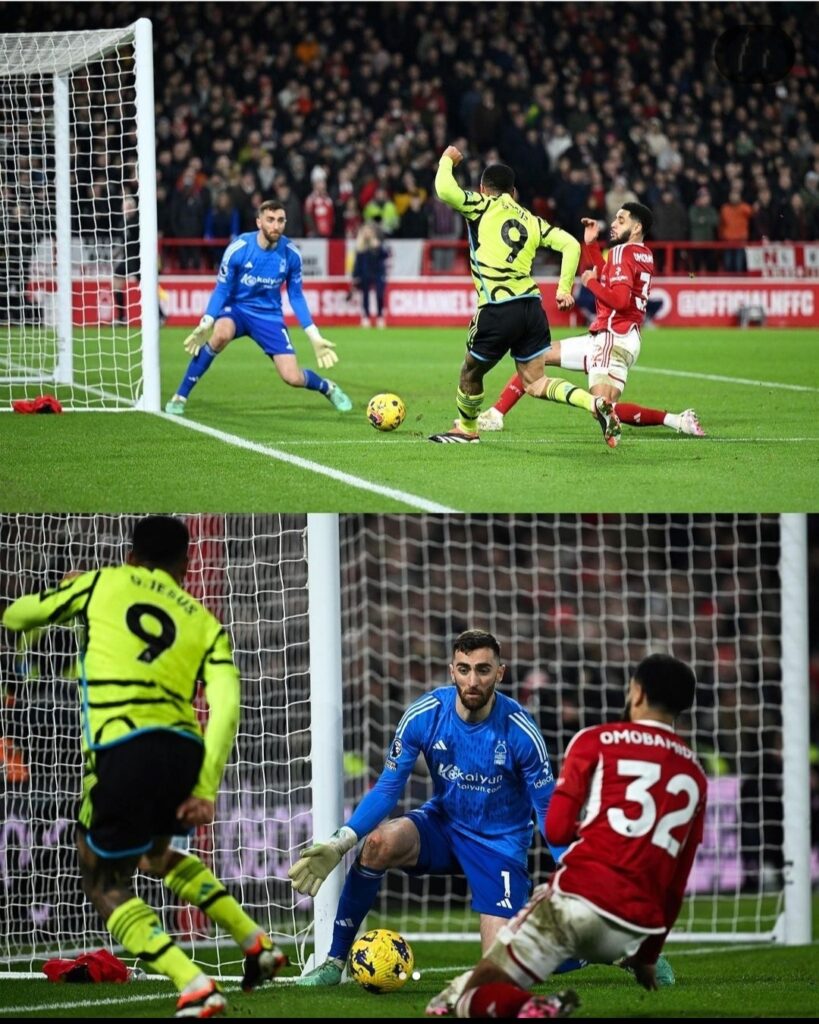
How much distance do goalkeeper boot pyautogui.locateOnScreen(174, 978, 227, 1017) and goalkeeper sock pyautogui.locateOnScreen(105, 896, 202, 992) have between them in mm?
45

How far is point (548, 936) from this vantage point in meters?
4.59

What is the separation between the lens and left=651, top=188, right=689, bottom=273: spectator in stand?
22.7m

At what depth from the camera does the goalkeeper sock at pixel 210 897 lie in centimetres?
486

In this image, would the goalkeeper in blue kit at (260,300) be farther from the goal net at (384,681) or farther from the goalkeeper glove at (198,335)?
the goal net at (384,681)

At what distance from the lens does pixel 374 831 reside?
603cm

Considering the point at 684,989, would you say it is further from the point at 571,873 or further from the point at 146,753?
the point at 146,753

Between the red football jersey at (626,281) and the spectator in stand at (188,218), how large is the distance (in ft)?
45.6

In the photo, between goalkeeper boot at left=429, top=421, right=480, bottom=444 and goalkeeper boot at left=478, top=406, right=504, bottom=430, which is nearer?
goalkeeper boot at left=429, top=421, right=480, bottom=444

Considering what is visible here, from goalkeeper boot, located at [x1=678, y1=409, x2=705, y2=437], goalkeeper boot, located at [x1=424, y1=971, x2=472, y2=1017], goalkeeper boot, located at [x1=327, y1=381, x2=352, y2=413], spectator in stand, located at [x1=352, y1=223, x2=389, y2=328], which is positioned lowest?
goalkeeper boot, located at [x1=424, y1=971, x2=472, y2=1017]

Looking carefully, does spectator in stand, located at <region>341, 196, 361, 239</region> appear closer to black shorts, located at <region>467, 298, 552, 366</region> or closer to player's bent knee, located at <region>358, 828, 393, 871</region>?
black shorts, located at <region>467, 298, 552, 366</region>

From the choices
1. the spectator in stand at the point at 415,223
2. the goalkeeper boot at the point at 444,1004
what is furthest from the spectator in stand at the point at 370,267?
the goalkeeper boot at the point at 444,1004

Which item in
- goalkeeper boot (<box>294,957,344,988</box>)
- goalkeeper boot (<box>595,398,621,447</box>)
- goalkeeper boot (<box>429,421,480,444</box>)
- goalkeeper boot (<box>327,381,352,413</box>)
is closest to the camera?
goalkeeper boot (<box>294,957,344,988</box>)

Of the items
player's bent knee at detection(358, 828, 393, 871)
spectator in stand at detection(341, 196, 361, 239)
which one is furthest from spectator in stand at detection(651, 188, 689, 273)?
player's bent knee at detection(358, 828, 393, 871)

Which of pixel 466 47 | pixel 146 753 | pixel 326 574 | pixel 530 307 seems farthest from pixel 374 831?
pixel 466 47
